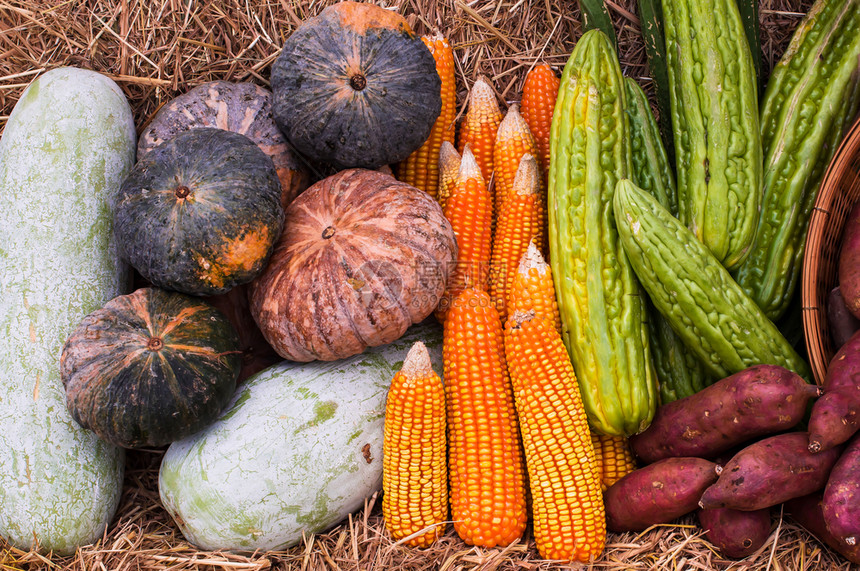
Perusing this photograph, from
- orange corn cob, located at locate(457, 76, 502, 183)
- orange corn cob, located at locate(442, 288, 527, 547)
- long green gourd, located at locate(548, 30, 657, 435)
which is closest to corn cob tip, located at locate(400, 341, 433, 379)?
orange corn cob, located at locate(442, 288, 527, 547)

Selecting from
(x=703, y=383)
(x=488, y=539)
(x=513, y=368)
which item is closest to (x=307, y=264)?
(x=513, y=368)

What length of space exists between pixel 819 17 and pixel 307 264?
219cm

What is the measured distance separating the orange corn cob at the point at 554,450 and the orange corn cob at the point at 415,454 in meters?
0.30

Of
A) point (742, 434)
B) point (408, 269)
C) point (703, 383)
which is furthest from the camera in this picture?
point (703, 383)

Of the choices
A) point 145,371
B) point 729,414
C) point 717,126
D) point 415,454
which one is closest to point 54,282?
→ point 145,371

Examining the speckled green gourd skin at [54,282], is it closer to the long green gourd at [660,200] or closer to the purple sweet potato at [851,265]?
the long green gourd at [660,200]

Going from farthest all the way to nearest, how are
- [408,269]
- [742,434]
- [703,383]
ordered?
[703,383]
[408,269]
[742,434]

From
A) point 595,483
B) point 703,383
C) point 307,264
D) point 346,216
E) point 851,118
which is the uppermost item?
point 851,118

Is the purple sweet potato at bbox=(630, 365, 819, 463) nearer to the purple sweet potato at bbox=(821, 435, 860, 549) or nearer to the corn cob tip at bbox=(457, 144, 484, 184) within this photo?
the purple sweet potato at bbox=(821, 435, 860, 549)

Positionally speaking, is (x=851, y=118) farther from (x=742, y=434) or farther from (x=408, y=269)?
(x=408, y=269)

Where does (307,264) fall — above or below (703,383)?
above

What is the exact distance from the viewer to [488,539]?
2.15 meters

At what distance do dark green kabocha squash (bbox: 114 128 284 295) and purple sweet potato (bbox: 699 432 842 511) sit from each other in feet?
5.56

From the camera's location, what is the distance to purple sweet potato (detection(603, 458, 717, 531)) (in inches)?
80.0
